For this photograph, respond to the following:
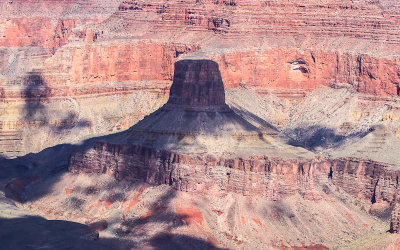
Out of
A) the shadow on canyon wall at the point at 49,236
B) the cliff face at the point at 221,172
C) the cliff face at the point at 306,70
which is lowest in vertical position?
the shadow on canyon wall at the point at 49,236

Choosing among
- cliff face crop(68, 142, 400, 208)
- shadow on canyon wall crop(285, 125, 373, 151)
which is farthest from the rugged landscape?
shadow on canyon wall crop(285, 125, 373, 151)

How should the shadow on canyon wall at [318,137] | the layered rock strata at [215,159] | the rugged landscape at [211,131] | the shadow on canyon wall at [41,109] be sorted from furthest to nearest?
the shadow on canyon wall at [41,109] → the shadow on canyon wall at [318,137] → the layered rock strata at [215,159] → the rugged landscape at [211,131]

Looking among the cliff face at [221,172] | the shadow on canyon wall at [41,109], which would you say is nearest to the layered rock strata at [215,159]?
the cliff face at [221,172]

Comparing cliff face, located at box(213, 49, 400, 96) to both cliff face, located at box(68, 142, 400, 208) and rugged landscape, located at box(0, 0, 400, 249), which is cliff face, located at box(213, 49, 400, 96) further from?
cliff face, located at box(68, 142, 400, 208)

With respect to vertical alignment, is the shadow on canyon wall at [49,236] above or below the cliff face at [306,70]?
below

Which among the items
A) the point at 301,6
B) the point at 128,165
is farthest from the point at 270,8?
the point at 128,165

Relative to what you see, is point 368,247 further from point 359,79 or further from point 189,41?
point 189,41

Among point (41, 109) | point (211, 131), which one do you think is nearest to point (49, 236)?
point (211, 131)

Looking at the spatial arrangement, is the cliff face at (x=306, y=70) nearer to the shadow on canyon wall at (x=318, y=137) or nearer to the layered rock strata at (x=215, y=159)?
the shadow on canyon wall at (x=318, y=137)

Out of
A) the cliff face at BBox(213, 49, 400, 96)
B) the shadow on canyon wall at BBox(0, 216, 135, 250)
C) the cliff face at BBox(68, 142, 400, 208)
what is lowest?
the shadow on canyon wall at BBox(0, 216, 135, 250)
